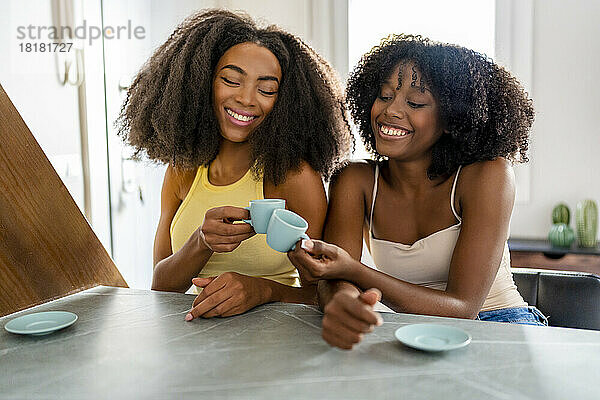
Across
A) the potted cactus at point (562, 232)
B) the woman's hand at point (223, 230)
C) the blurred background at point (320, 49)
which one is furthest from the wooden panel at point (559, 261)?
the woman's hand at point (223, 230)

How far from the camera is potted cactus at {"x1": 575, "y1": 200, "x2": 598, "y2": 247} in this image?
289 centimetres

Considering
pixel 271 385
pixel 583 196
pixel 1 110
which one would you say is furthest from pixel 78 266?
pixel 583 196

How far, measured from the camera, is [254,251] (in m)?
1.65

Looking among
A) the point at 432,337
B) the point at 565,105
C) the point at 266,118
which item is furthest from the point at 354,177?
the point at 565,105

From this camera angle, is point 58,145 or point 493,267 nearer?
point 493,267

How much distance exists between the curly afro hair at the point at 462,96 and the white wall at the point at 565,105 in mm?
1548

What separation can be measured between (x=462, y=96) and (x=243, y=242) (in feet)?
2.16

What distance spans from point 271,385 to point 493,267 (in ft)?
2.69

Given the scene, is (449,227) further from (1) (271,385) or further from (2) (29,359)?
(2) (29,359)

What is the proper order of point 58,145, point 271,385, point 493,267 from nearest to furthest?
1. point 271,385
2. point 493,267
3. point 58,145

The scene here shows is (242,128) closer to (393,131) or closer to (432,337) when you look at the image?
(393,131)

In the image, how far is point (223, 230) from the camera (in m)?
1.28

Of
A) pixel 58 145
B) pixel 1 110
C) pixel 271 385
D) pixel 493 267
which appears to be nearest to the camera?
pixel 271 385

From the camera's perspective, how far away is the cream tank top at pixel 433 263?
159 cm
